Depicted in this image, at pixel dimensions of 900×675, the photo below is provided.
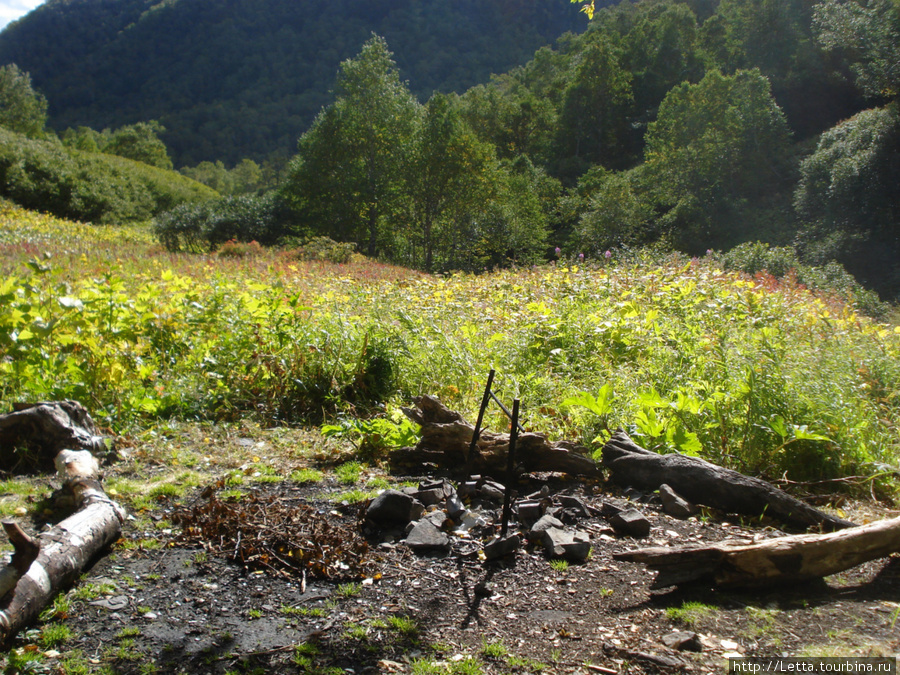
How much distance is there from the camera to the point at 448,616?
1851 millimetres

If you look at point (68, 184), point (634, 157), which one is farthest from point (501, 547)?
point (634, 157)

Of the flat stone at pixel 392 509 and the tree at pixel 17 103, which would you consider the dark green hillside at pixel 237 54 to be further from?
the flat stone at pixel 392 509

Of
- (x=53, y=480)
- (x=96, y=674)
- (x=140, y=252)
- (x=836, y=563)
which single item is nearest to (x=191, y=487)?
(x=53, y=480)

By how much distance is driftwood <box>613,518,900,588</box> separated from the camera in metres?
1.86

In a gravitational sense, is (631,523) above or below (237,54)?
below

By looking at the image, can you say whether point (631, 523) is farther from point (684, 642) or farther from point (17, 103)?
point (17, 103)

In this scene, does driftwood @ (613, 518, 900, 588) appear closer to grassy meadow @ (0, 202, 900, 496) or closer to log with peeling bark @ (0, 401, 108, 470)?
grassy meadow @ (0, 202, 900, 496)

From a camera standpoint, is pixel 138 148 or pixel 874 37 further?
pixel 138 148

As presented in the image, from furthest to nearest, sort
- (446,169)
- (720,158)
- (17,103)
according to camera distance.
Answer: (17,103) < (720,158) < (446,169)

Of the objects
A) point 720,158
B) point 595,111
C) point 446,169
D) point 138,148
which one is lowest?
point 446,169

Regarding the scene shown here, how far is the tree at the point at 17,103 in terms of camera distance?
47375mm

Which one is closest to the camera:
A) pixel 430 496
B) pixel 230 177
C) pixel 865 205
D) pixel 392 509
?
pixel 392 509

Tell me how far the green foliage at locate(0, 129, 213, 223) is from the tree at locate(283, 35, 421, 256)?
10.5 m

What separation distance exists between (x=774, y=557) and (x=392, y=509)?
1.54 m
